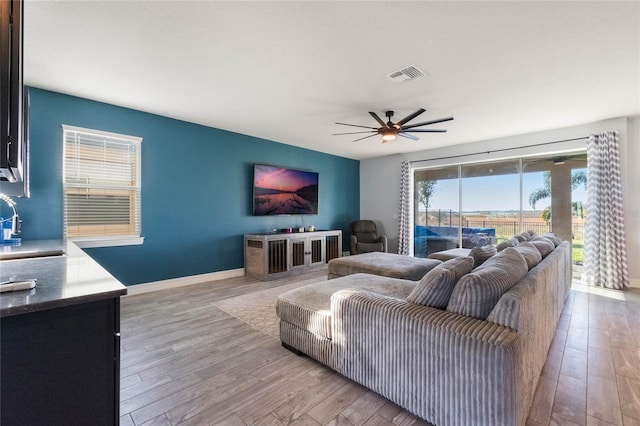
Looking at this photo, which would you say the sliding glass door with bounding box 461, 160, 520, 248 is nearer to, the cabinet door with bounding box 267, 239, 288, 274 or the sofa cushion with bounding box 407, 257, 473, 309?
the cabinet door with bounding box 267, 239, 288, 274

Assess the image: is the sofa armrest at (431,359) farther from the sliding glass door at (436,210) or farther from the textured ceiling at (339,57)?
the sliding glass door at (436,210)

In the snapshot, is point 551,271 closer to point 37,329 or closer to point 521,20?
point 521,20

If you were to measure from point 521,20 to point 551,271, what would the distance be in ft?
6.10

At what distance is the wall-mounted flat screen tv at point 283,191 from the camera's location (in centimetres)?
512

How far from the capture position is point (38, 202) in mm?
3139

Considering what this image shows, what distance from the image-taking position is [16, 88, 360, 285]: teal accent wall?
3189 millimetres

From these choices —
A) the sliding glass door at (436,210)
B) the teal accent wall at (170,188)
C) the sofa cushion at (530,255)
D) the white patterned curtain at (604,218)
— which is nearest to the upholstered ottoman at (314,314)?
the sofa cushion at (530,255)

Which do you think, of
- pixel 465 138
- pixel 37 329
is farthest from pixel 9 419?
pixel 465 138

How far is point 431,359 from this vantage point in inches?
56.5

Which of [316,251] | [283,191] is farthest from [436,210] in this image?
[283,191]

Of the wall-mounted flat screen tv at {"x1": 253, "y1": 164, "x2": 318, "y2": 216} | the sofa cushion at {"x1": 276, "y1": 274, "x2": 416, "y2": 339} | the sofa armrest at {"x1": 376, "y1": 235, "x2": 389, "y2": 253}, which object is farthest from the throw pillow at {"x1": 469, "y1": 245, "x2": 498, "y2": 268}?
the sofa armrest at {"x1": 376, "y1": 235, "x2": 389, "y2": 253}

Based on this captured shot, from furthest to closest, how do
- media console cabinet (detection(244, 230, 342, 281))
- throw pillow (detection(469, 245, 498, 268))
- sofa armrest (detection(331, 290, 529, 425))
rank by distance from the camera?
media console cabinet (detection(244, 230, 342, 281))
throw pillow (detection(469, 245, 498, 268))
sofa armrest (detection(331, 290, 529, 425))

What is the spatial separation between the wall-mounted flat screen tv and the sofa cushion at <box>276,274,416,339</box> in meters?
2.86

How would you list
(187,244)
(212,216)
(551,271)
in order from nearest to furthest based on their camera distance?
1. (551,271)
2. (187,244)
3. (212,216)
